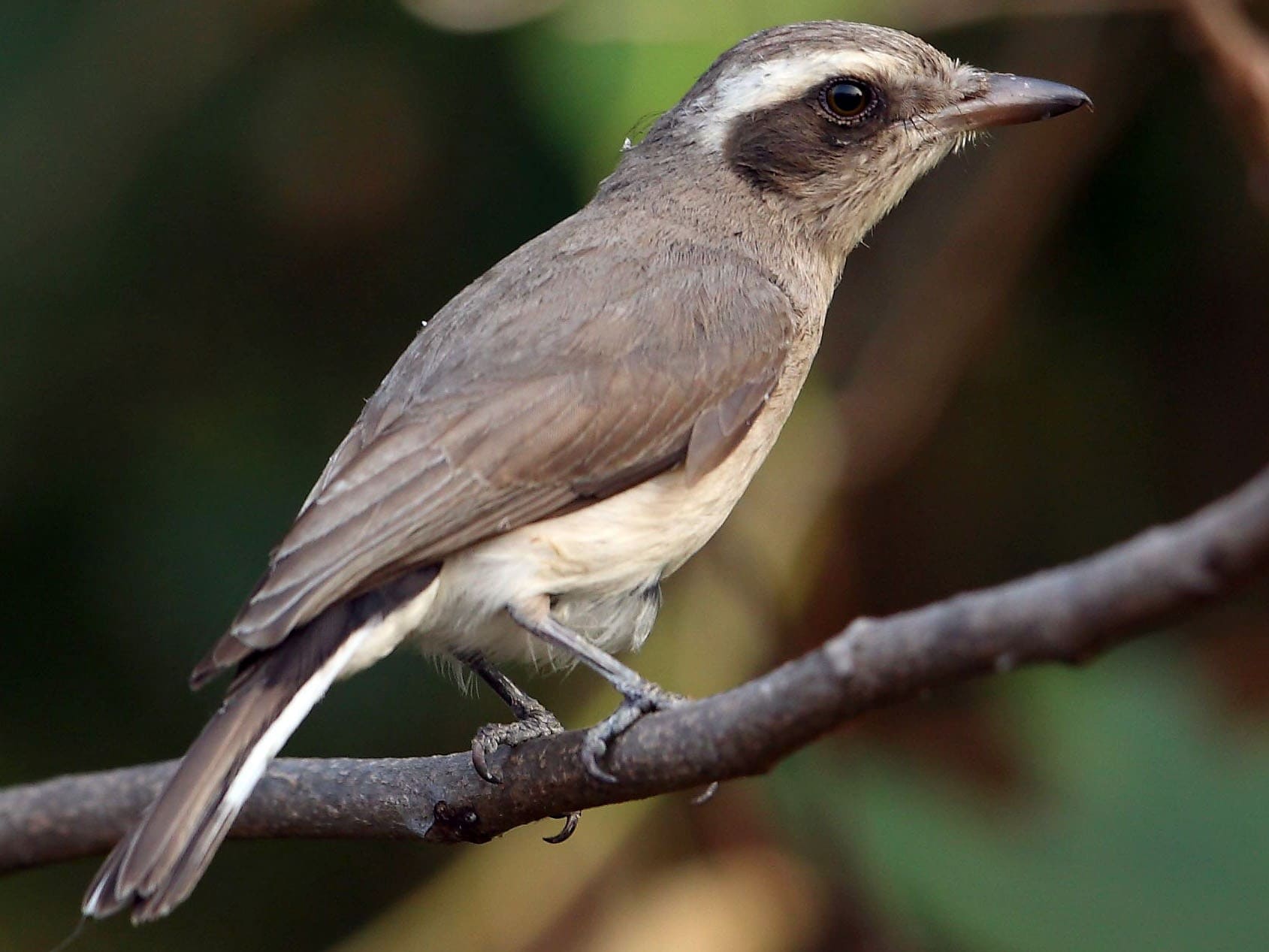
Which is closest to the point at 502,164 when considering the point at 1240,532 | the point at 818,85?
the point at 818,85

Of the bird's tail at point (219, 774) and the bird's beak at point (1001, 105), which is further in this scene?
the bird's beak at point (1001, 105)

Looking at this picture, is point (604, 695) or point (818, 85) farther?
point (604, 695)

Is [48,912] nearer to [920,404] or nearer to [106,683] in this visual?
[106,683]

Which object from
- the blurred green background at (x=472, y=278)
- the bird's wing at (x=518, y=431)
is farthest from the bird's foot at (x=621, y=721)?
the blurred green background at (x=472, y=278)

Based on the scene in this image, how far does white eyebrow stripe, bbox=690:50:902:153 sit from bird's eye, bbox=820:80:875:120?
0.03 meters

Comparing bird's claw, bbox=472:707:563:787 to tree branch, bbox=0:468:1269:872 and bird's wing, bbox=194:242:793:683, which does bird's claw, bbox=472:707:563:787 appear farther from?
bird's wing, bbox=194:242:793:683

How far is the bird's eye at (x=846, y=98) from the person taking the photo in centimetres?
444

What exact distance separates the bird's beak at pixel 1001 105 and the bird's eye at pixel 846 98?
0.19 m

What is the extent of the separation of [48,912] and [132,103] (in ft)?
8.92

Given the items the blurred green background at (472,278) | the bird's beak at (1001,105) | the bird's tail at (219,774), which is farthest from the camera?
the blurred green background at (472,278)

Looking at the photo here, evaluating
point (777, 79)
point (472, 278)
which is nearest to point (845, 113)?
point (777, 79)

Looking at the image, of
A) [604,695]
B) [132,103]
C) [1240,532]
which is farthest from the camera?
[132,103]

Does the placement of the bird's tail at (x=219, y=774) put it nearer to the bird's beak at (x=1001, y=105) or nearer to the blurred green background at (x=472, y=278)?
the blurred green background at (x=472, y=278)

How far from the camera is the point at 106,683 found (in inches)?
218
